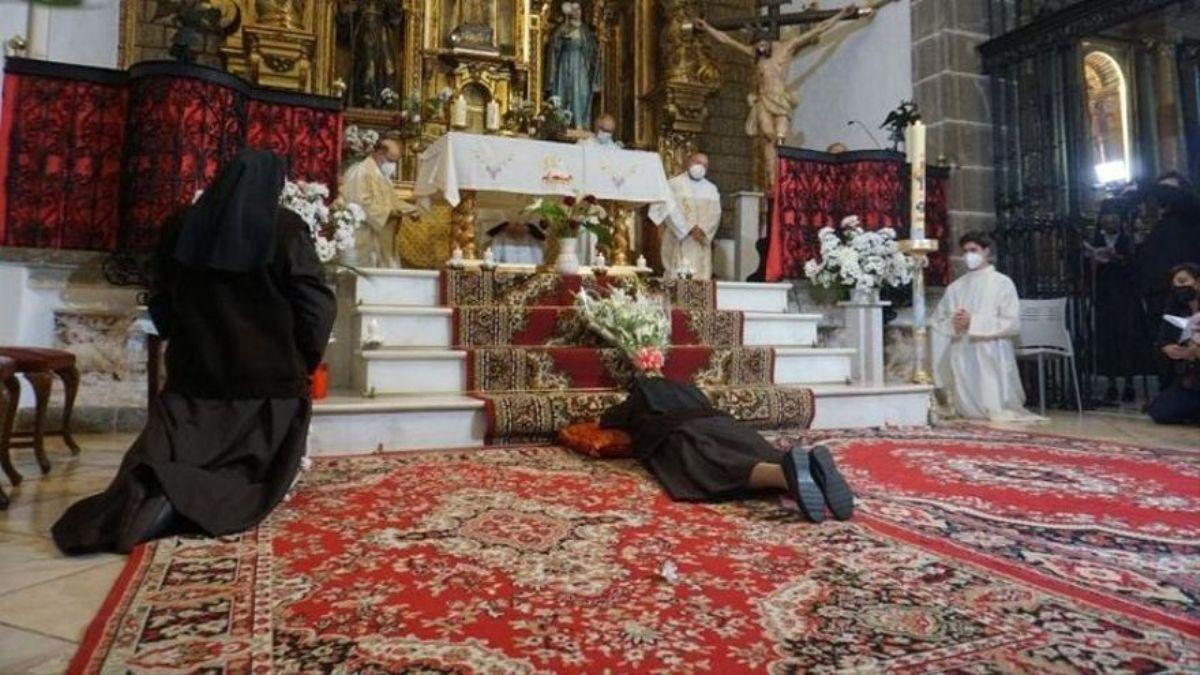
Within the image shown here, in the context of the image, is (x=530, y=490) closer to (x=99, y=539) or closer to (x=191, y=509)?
(x=191, y=509)

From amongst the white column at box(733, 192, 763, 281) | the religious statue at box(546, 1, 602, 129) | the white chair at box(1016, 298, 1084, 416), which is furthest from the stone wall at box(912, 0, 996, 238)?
the religious statue at box(546, 1, 602, 129)

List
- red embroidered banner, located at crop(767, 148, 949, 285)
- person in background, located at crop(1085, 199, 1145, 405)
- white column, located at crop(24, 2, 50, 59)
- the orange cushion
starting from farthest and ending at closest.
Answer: red embroidered banner, located at crop(767, 148, 949, 285) → person in background, located at crop(1085, 199, 1145, 405) → white column, located at crop(24, 2, 50, 59) → the orange cushion

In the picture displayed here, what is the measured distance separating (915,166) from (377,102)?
668 centimetres

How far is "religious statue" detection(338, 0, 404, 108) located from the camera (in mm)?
9352

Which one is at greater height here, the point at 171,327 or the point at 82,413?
the point at 171,327

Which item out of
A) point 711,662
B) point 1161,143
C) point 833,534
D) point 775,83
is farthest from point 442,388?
point 1161,143

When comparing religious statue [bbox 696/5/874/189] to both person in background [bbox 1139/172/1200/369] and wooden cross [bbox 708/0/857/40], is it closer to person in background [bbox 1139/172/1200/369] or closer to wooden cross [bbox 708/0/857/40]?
wooden cross [bbox 708/0/857/40]

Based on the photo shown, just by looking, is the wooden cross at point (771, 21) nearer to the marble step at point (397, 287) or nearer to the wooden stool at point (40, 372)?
the marble step at point (397, 287)

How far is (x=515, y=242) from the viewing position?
8258 mm

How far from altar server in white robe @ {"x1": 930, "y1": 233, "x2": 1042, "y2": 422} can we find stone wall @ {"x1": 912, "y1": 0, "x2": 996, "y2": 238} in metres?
1.47

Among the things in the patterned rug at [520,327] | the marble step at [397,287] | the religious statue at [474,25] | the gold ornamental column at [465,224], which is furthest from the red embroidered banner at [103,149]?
the religious statue at [474,25]

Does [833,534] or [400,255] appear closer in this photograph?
[833,534]

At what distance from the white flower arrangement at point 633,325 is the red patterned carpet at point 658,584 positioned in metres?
1.32

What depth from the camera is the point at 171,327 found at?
9.45ft
